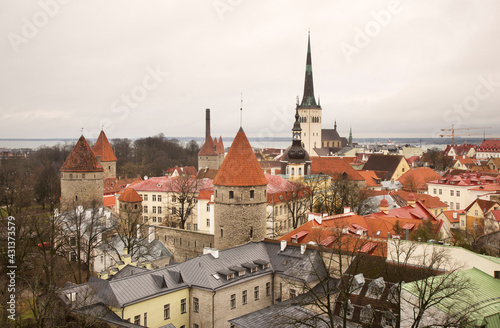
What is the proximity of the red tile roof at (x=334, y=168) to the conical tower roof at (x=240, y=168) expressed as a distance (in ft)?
97.8

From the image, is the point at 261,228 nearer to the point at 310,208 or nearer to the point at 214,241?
the point at 214,241

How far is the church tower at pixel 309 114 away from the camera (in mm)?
85312

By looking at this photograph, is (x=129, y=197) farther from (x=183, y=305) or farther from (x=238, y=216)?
(x=183, y=305)

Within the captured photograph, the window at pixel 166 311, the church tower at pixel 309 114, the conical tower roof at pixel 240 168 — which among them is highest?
the church tower at pixel 309 114

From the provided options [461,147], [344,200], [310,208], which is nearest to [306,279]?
[310,208]

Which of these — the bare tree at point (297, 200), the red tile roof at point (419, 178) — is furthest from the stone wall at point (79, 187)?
the red tile roof at point (419, 178)

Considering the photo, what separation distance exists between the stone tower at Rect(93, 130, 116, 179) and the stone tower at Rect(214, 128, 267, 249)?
3414cm

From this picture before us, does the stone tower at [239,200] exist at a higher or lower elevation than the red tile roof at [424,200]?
higher

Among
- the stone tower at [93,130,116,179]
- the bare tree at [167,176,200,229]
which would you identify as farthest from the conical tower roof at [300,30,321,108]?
the bare tree at [167,176,200,229]

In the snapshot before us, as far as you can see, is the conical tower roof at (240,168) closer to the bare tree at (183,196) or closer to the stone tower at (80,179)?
the bare tree at (183,196)

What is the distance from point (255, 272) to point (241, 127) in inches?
351

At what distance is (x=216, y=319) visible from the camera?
20938 millimetres

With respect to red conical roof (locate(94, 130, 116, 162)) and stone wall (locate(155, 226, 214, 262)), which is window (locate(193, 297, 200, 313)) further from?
red conical roof (locate(94, 130, 116, 162))

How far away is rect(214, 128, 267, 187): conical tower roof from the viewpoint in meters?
27.2
